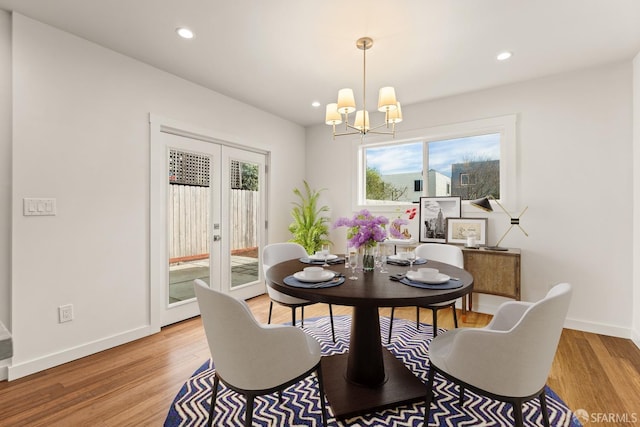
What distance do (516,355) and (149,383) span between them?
7.38 ft

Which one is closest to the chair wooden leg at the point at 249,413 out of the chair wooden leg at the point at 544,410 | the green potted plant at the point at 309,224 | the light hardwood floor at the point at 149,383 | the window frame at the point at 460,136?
the light hardwood floor at the point at 149,383

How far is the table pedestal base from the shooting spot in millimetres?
1752

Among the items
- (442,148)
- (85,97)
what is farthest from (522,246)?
(85,97)

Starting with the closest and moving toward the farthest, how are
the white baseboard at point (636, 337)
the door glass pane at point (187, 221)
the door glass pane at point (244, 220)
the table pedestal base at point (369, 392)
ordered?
A: 1. the table pedestal base at point (369, 392)
2. the white baseboard at point (636, 337)
3. the door glass pane at point (187, 221)
4. the door glass pane at point (244, 220)

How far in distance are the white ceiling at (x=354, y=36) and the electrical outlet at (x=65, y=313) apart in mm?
2178

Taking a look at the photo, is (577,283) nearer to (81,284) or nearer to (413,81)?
(413,81)

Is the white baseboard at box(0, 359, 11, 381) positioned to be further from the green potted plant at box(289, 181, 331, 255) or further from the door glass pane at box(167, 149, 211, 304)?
the green potted plant at box(289, 181, 331, 255)

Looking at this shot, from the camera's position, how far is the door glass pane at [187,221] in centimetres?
328

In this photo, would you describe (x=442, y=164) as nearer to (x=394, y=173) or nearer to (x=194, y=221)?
(x=394, y=173)

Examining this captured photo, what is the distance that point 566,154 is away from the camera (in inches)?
123

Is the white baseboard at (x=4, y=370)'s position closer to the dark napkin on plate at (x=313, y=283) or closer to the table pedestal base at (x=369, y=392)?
the dark napkin on plate at (x=313, y=283)

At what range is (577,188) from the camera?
307 cm

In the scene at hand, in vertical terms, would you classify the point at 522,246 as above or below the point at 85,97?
below

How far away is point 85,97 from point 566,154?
4.49 metres
